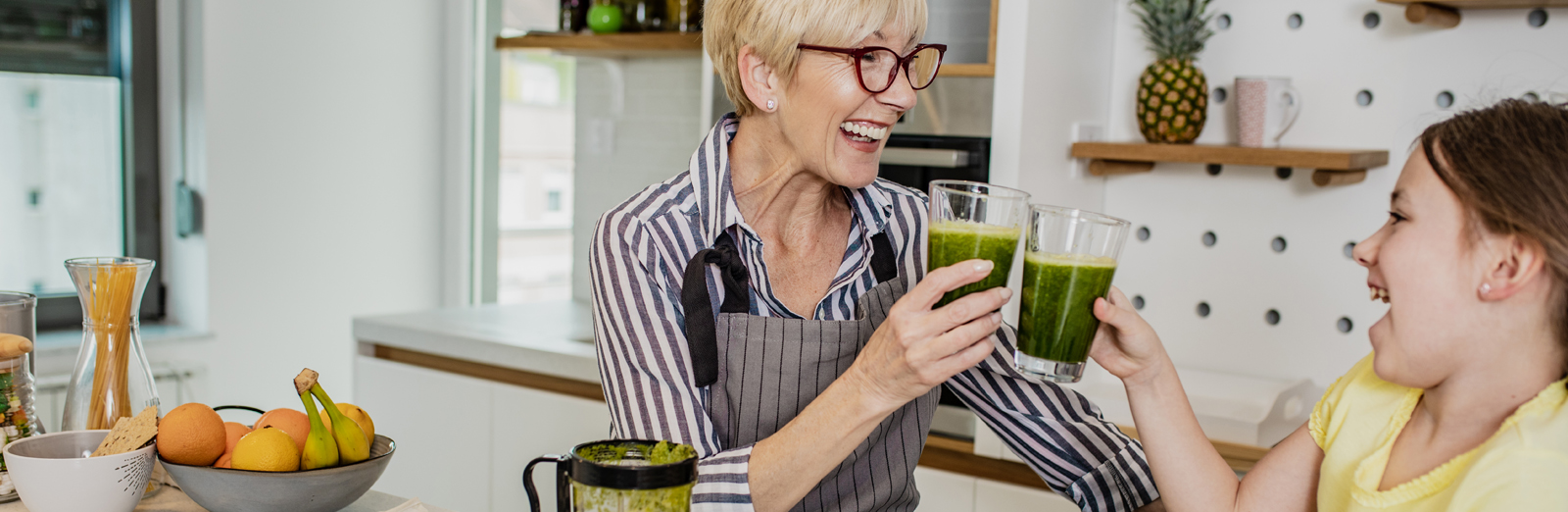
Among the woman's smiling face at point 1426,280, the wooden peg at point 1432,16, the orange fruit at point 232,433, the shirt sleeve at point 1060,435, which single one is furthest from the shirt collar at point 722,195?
the wooden peg at point 1432,16

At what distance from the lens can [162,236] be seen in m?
3.55

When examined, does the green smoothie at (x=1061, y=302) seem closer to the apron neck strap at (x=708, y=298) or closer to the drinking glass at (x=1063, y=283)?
the drinking glass at (x=1063, y=283)

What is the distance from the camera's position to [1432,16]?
205cm

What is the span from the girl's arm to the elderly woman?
11cm

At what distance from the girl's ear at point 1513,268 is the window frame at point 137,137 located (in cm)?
355

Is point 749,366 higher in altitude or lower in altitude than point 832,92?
lower

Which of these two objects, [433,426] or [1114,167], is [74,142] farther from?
[1114,167]

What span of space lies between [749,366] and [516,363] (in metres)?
1.51

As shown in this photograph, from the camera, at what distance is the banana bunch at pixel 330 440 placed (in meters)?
1.13

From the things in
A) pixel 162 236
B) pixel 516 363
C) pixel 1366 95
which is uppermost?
pixel 1366 95

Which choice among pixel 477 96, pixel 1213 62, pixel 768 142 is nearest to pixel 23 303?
pixel 768 142

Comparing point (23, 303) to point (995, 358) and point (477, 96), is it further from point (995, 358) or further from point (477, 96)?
point (477, 96)

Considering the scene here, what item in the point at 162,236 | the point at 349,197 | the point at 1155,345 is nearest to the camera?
the point at 1155,345

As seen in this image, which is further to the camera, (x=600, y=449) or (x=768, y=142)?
(x=768, y=142)
